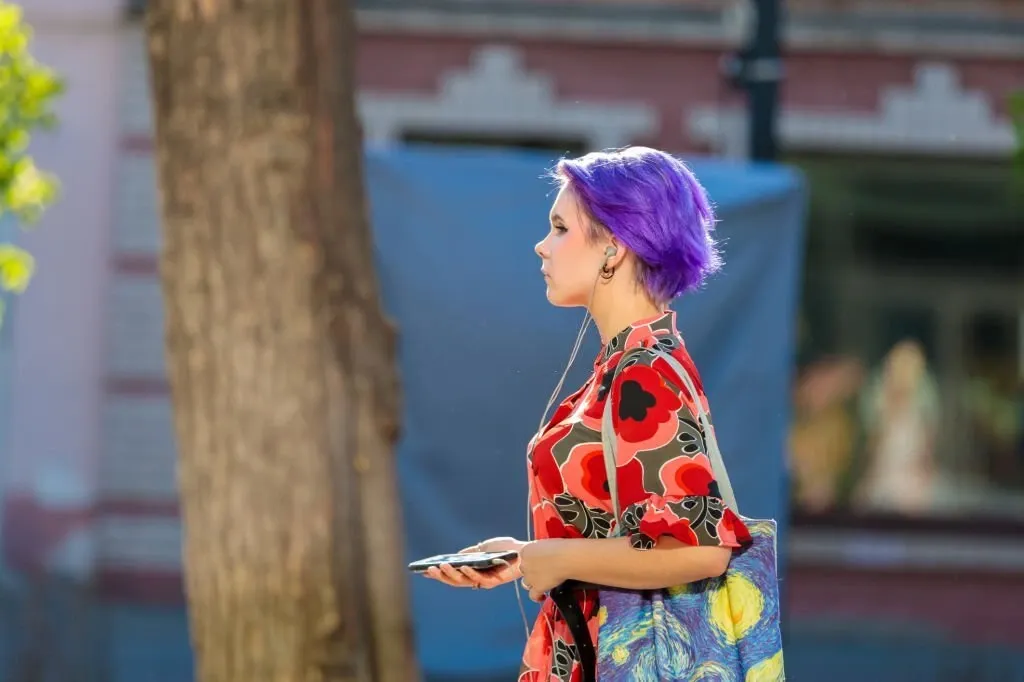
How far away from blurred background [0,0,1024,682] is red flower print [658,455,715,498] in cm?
791

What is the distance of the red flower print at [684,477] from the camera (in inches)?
110

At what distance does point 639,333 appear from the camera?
118 inches

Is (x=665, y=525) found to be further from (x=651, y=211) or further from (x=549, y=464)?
(x=651, y=211)

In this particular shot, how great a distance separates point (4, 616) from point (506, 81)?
4703 millimetres

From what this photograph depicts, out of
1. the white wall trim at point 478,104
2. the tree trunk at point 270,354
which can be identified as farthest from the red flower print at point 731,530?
the white wall trim at point 478,104

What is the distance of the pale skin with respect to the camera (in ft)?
9.20

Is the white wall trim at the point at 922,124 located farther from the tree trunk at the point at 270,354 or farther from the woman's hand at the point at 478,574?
the woman's hand at the point at 478,574

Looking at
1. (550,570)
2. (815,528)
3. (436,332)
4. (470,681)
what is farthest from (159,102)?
(815,528)

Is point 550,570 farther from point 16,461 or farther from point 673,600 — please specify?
point 16,461

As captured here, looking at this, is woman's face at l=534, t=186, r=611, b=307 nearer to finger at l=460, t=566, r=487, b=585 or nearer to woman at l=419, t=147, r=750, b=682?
woman at l=419, t=147, r=750, b=682

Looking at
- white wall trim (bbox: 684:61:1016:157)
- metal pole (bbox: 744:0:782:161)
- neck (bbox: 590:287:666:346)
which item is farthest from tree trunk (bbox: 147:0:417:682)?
white wall trim (bbox: 684:61:1016:157)

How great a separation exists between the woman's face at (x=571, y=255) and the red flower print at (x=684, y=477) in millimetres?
419

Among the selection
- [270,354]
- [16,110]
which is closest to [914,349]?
[16,110]

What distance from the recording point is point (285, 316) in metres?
4.66
